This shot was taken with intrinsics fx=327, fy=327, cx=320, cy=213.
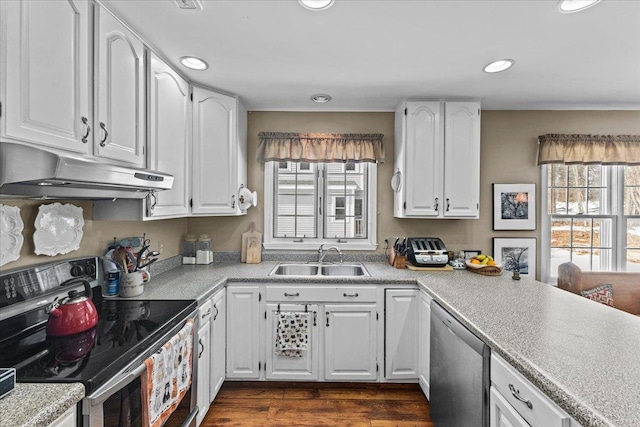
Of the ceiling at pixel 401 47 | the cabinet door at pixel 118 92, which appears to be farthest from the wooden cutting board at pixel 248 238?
the cabinet door at pixel 118 92

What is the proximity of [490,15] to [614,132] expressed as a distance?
237 centimetres

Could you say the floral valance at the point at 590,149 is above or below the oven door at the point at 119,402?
above

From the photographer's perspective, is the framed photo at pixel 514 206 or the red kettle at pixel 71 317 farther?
the framed photo at pixel 514 206

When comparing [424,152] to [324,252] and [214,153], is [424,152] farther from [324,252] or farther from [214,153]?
→ [214,153]

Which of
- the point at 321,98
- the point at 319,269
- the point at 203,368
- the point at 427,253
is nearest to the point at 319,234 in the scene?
the point at 319,269

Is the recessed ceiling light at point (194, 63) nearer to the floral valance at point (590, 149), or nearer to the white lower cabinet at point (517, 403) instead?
the white lower cabinet at point (517, 403)

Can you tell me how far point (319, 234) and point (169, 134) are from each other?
5.19 feet

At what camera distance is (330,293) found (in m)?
2.46

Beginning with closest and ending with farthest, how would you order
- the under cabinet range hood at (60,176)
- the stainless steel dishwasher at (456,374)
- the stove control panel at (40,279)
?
1. the under cabinet range hood at (60,176)
2. the stove control panel at (40,279)
3. the stainless steel dishwasher at (456,374)

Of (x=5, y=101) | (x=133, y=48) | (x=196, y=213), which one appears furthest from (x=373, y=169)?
(x=5, y=101)

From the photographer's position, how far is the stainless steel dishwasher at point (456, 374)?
1.46 meters

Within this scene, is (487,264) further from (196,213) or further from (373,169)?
(196,213)

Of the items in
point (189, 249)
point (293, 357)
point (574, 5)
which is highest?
point (574, 5)

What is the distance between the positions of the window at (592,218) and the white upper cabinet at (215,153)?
281cm
